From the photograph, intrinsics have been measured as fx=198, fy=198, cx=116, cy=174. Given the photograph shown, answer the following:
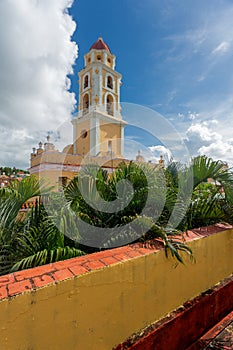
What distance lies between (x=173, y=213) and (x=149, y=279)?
95cm

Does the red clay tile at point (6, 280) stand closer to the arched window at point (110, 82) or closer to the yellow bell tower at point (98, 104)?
the yellow bell tower at point (98, 104)

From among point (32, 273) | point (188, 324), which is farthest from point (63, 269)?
point (188, 324)

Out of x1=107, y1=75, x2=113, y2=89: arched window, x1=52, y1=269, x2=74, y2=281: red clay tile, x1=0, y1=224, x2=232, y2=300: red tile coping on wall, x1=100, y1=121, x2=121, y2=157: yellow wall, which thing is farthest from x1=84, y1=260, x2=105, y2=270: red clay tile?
x1=107, y1=75, x2=113, y2=89: arched window

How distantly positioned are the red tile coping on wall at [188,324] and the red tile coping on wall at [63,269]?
57cm

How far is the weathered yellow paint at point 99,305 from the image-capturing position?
100cm

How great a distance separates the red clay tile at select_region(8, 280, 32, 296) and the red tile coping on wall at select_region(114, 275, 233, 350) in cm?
81

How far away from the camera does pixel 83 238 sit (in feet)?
6.79

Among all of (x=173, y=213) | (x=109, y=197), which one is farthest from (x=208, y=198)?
(x=109, y=197)

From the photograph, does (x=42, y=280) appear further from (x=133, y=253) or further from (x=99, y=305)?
(x=133, y=253)

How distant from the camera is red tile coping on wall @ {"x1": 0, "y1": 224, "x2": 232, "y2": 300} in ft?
3.49

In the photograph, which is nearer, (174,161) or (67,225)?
(67,225)

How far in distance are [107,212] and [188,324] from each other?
1.28 m

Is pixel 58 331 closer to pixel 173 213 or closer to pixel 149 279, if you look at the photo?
pixel 149 279

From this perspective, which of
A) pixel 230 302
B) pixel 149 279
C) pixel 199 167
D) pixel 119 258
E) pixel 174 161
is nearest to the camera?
pixel 119 258
